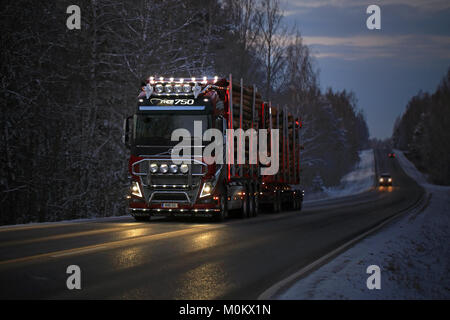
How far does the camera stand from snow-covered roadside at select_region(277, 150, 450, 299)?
7.62m

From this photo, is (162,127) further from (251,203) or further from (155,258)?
(155,258)

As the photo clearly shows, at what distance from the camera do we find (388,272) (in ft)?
31.9

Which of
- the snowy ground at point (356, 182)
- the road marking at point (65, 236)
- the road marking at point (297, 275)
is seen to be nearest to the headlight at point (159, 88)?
the road marking at point (65, 236)

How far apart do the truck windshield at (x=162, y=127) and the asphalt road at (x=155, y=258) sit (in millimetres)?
2875

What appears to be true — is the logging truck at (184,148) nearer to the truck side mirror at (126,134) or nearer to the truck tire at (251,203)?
the truck side mirror at (126,134)

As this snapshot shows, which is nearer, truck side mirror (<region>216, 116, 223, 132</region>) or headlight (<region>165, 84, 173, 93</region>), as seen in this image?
truck side mirror (<region>216, 116, 223, 132</region>)

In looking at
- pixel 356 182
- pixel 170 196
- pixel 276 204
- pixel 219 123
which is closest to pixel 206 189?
pixel 170 196

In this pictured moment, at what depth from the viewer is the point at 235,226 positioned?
17938 millimetres

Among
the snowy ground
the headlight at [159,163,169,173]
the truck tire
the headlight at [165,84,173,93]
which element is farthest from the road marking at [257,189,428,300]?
the snowy ground

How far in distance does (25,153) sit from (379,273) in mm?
17040

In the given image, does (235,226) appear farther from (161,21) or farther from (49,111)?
Answer: (161,21)

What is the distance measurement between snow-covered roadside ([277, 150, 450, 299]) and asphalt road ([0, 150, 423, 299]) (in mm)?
557

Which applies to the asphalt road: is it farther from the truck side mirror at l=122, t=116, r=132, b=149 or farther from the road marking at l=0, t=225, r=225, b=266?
the truck side mirror at l=122, t=116, r=132, b=149
